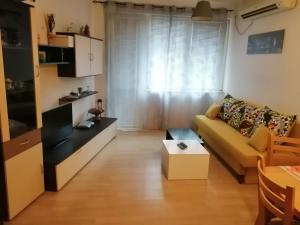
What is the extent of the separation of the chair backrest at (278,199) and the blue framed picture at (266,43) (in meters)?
2.61

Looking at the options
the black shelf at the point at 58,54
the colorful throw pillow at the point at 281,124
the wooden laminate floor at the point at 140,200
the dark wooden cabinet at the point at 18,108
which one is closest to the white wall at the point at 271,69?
the colorful throw pillow at the point at 281,124

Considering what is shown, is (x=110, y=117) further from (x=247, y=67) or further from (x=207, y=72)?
(x=247, y=67)

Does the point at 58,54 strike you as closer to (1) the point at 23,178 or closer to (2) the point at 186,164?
(1) the point at 23,178

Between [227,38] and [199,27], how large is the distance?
609 mm

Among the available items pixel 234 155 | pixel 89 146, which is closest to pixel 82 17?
pixel 89 146

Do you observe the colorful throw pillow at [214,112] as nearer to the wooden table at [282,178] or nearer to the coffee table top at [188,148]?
the coffee table top at [188,148]

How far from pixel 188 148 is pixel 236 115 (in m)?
1.30

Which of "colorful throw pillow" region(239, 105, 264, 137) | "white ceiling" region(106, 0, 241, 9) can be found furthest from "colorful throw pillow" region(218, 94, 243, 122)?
"white ceiling" region(106, 0, 241, 9)

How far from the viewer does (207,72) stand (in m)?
5.11

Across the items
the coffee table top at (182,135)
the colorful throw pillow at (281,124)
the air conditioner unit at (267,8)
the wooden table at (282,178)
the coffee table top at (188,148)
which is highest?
the air conditioner unit at (267,8)

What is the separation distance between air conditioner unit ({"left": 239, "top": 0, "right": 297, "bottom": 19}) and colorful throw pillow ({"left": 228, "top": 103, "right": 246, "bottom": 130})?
1.41 meters

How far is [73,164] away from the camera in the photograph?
3078 millimetres

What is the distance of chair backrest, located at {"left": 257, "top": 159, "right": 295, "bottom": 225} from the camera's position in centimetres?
131

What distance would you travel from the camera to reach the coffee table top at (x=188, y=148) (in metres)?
3.16
